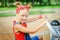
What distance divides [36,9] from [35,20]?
5.2 inches

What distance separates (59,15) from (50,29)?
238mm

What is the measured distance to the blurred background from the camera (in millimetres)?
1894

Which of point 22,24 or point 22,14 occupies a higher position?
point 22,14

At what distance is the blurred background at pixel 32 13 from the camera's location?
189cm

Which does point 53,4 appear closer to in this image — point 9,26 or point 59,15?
point 59,15

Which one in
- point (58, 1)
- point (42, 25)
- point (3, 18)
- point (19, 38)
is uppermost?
point (58, 1)

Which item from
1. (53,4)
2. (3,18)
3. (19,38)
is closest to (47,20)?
(53,4)

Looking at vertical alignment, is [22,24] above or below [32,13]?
below

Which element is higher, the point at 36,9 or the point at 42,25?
the point at 36,9

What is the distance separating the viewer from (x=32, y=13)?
6.40 feet

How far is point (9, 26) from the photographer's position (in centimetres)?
193

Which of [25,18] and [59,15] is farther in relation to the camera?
[59,15]

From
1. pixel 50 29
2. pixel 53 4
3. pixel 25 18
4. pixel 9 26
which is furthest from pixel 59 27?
pixel 9 26

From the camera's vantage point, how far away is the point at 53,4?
6.58ft
